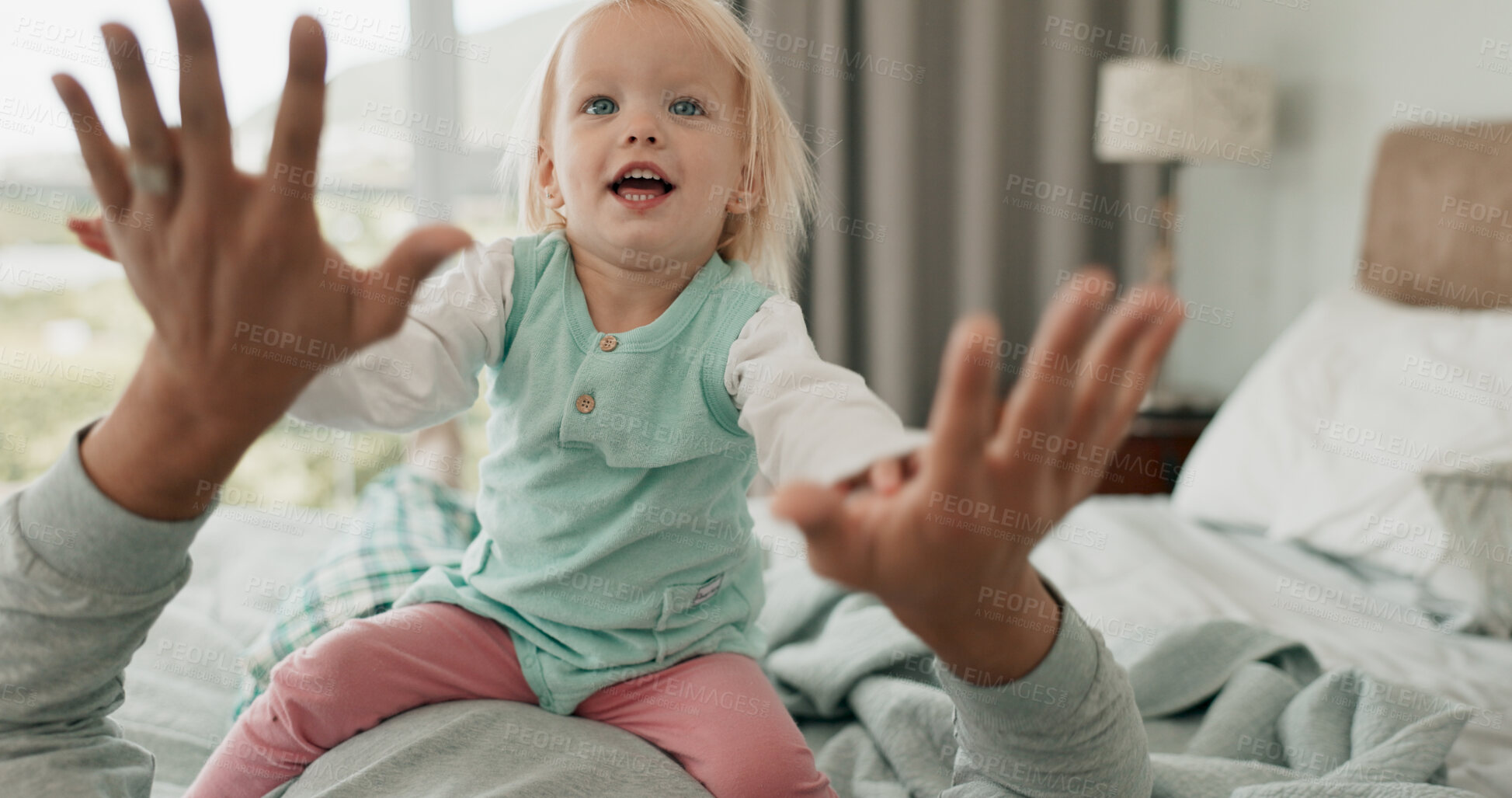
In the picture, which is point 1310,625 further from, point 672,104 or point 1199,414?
point 1199,414

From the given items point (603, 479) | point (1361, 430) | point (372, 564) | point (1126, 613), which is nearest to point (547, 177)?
point (603, 479)

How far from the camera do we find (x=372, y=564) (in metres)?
1.16

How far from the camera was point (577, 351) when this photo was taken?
89 centimetres

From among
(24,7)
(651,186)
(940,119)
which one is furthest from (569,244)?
(24,7)

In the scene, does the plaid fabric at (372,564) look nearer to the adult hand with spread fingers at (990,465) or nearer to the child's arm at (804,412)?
the child's arm at (804,412)

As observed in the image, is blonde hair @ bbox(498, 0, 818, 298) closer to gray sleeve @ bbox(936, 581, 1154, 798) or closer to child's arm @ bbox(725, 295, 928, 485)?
child's arm @ bbox(725, 295, 928, 485)

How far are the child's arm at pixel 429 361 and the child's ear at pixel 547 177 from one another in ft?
0.39

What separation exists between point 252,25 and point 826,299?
1778mm

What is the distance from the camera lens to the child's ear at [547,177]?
1.04 metres

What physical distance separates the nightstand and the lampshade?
0.64 m

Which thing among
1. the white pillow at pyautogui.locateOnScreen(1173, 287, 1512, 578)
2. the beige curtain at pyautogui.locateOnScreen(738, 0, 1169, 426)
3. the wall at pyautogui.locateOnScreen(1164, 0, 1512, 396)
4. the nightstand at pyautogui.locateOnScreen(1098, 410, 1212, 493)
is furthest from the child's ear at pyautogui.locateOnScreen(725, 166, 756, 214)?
the beige curtain at pyautogui.locateOnScreen(738, 0, 1169, 426)

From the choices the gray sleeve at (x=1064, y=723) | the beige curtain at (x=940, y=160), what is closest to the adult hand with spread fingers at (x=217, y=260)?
the gray sleeve at (x=1064, y=723)

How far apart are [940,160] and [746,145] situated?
226cm

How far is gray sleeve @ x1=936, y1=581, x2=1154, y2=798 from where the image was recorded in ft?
2.15
